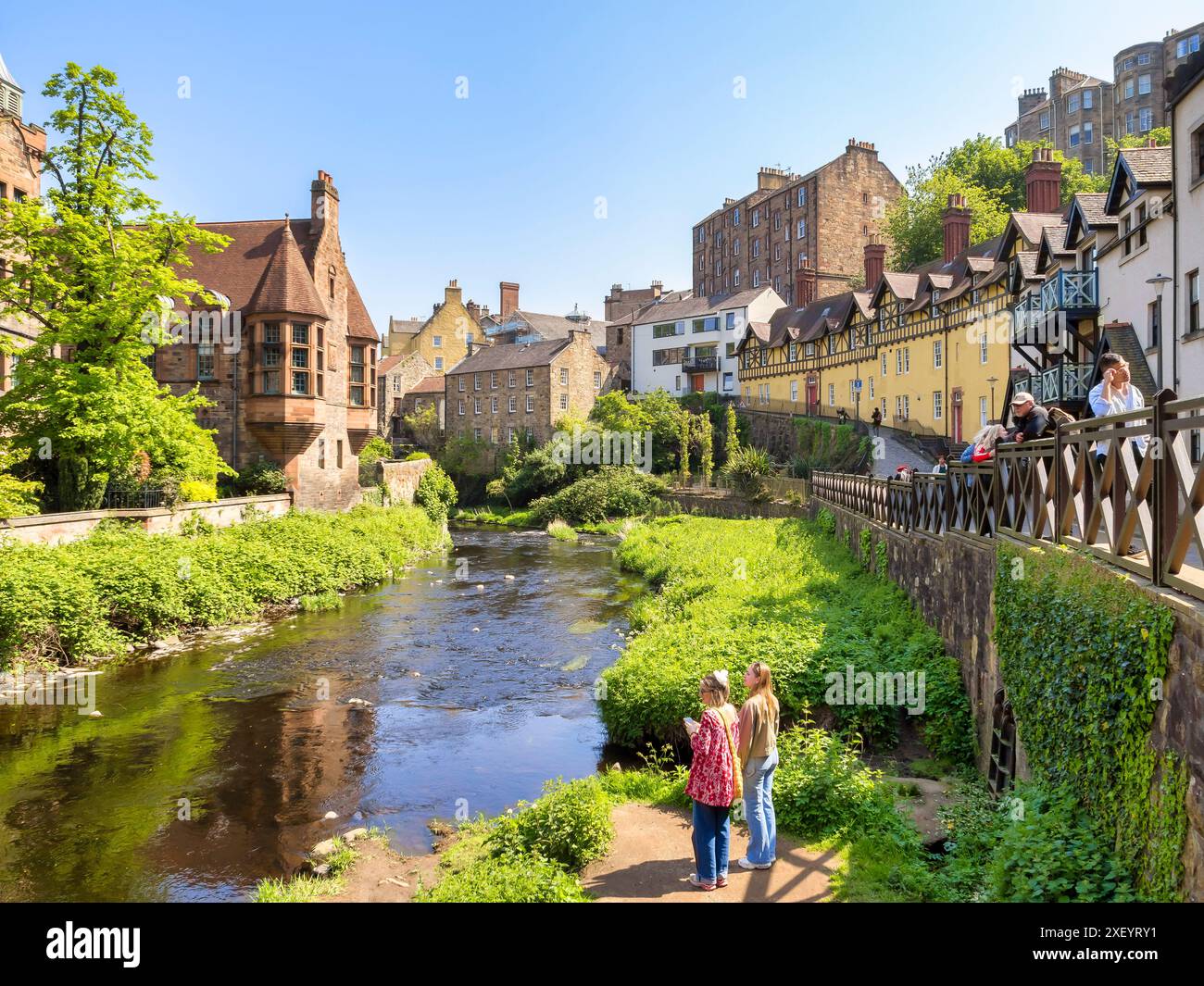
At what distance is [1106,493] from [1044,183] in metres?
35.8

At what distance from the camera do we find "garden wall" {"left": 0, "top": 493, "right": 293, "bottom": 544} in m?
19.2

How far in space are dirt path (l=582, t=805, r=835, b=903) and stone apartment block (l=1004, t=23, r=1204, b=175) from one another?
79876mm

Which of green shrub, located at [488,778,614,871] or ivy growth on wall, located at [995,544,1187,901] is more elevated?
ivy growth on wall, located at [995,544,1187,901]

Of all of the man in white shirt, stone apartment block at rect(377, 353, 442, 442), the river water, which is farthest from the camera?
stone apartment block at rect(377, 353, 442, 442)

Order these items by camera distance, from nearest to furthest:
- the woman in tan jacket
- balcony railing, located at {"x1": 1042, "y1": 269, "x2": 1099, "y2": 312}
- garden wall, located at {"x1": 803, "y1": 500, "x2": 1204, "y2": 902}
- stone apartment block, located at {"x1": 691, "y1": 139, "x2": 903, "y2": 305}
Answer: garden wall, located at {"x1": 803, "y1": 500, "x2": 1204, "y2": 902}
the woman in tan jacket
balcony railing, located at {"x1": 1042, "y1": 269, "x2": 1099, "y2": 312}
stone apartment block, located at {"x1": 691, "y1": 139, "x2": 903, "y2": 305}

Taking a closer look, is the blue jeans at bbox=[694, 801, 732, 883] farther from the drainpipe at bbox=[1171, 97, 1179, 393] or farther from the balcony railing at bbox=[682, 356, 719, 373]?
the balcony railing at bbox=[682, 356, 719, 373]

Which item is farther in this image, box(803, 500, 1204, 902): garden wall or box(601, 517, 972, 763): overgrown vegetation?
box(601, 517, 972, 763): overgrown vegetation

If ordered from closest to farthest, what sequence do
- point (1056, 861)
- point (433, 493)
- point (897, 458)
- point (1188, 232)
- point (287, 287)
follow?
point (1056, 861) < point (1188, 232) < point (287, 287) < point (897, 458) < point (433, 493)

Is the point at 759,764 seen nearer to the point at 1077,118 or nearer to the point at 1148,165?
the point at 1148,165

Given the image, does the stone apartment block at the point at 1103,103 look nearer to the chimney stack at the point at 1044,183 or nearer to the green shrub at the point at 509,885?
the chimney stack at the point at 1044,183

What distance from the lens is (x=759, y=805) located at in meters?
7.97

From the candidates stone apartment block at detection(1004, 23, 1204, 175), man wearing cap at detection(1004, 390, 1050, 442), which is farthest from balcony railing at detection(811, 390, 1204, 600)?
stone apartment block at detection(1004, 23, 1204, 175)

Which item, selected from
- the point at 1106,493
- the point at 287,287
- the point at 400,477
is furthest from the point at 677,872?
the point at 400,477
